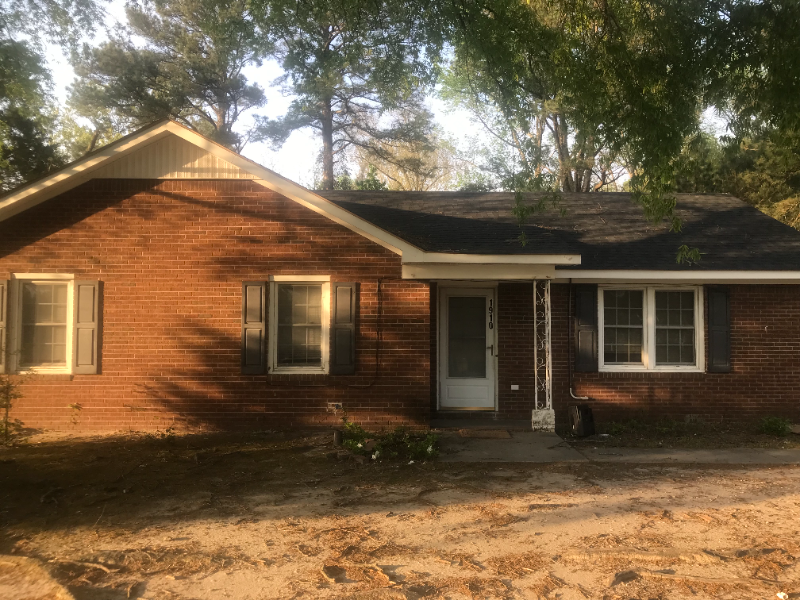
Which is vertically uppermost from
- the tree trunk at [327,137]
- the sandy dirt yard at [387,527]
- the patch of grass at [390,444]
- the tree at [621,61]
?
the tree trunk at [327,137]

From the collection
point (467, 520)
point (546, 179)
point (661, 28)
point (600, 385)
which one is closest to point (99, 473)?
point (467, 520)

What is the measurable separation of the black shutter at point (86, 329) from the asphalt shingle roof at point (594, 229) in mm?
3971

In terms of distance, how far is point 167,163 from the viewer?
380 inches

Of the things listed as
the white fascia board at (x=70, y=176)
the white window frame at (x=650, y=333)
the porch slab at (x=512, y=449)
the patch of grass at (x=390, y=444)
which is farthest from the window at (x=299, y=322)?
the white window frame at (x=650, y=333)

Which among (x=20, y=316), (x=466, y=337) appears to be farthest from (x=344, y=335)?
(x=20, y=316)

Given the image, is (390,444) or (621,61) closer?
(621,61)

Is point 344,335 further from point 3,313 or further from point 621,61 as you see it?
point 621,61

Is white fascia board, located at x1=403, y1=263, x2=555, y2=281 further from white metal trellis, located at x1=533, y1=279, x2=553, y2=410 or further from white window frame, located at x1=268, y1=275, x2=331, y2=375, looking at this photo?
white window frame, located at x1=268, y1=275, x2=331, y2=375

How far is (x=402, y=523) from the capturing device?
5777mm

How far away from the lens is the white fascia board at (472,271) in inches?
375

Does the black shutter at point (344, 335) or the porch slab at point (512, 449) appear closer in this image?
the porch slab at point (512, 449)

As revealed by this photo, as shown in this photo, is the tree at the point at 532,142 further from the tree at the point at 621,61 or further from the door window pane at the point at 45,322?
the door window pane at the point at 45,322

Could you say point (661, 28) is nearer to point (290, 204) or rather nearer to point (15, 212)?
point (290, 204)

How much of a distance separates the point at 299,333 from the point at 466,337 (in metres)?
2.81
